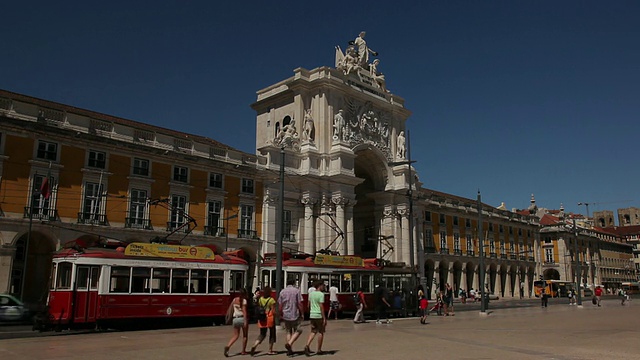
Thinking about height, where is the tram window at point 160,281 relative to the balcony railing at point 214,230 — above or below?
below

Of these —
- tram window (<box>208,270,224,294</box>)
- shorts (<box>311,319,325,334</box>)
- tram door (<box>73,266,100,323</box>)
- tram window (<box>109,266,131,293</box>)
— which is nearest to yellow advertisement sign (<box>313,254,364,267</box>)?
tram window (<box>208,270,224,294</box>)

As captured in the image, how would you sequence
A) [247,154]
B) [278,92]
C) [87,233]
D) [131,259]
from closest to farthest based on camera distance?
1. [131,259]
2. [87,233]
3. [247,154]
4. [278,92]

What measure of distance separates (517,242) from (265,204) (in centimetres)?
4606

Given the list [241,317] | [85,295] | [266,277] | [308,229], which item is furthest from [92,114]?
[241,317]

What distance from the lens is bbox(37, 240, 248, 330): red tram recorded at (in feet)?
66.4

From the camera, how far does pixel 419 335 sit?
1797 centimetres

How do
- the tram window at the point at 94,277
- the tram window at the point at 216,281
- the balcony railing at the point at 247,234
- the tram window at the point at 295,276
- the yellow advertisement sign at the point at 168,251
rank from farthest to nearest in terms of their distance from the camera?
1. the balcony railing at the point at 247,234
2. the tram window at the point at 295,276
3. the tram window at the point at 216,281
4. the yellow advertisement sign at the point at 168,251
5. the tram window at the point at 94,277

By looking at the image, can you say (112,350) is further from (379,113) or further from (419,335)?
(379,113)

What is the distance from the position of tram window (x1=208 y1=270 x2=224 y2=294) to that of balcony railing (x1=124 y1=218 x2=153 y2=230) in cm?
1160

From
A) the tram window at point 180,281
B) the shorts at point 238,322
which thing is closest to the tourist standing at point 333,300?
the tram window at point 180,281

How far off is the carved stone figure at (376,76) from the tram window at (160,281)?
3479 cm

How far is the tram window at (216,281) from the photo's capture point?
24016 millimetres

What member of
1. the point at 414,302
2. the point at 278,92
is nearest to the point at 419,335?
the point at 414,302

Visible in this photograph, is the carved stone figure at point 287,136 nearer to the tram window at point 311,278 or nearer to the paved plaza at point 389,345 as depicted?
the tram window at point 311,278
